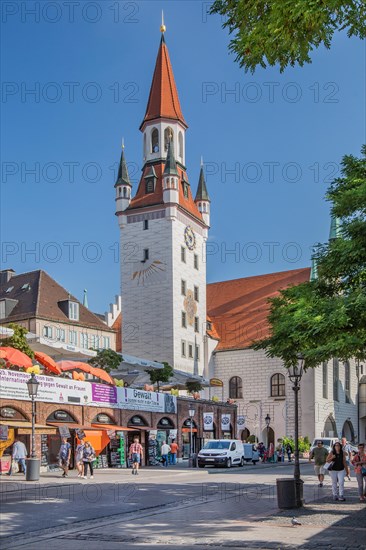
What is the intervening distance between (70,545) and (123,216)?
2535 inches

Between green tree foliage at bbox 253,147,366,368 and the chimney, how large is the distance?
44247mm

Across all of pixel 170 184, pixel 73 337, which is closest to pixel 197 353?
pixel 170 184

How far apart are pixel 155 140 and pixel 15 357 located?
4793 centimetres

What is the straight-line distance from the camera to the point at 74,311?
61.4 meters

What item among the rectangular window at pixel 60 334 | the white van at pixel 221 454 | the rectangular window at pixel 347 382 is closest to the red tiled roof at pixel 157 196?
the rectangular window at pixel 60 334

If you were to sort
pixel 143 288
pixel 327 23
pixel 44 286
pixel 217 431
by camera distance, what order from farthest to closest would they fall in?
pixel 143 288
pixel 44 286
pixel 217 431
pixel 327 23

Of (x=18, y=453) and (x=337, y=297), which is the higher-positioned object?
(x=337, y=297)

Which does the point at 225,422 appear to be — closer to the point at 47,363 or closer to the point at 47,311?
the point at 47,311

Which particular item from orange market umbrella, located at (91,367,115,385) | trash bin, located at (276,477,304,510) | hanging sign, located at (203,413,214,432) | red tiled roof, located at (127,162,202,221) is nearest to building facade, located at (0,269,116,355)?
hanging sign, located at (203,413,214,432)

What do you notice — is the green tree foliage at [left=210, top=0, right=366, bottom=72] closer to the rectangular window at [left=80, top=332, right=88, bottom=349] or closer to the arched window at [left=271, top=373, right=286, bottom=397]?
the rectangular window at [left=80, top=332, right=88, bottom=349]

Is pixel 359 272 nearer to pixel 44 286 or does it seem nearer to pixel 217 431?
pixel 217 431

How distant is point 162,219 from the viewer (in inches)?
2874

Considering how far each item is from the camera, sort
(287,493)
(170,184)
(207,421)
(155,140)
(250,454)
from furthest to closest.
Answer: (155,140), (170,184), (207,421), (250,454), (287,493)

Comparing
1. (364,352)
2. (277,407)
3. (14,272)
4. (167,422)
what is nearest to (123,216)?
(14,272)
